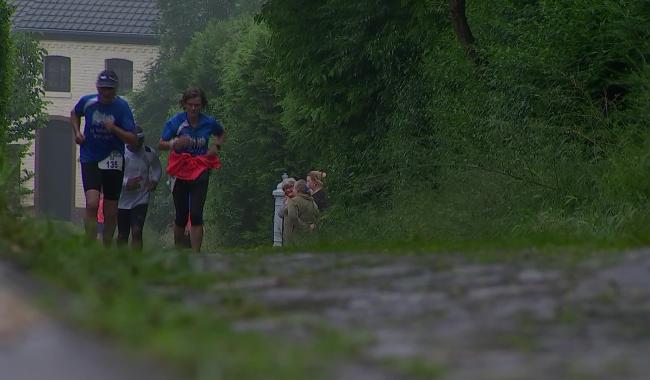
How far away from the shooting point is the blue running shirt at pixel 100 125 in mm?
13672

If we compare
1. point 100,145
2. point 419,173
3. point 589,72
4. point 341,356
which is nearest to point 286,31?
point 419,173

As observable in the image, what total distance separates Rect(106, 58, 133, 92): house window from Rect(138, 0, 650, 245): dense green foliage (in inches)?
1673

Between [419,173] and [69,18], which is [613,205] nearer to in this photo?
[419,173]

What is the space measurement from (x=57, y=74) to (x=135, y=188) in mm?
55120

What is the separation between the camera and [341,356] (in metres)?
4.72

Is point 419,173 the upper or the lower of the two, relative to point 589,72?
lower

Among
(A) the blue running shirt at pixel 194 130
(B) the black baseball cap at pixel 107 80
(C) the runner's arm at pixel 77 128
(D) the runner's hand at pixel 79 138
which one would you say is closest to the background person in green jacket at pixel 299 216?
(A) the blue running shirt at pixel 194 130

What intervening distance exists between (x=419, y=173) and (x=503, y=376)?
1318 cm

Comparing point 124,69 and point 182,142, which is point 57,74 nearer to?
point 124,69

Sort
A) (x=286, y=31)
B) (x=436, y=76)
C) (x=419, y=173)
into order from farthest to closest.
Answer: (x=286, y=31) → (x=436, y=76) → (x=419, y=173)

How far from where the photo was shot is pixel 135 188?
15859mm

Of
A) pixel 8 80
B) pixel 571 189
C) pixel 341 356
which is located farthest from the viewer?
pixel 8 80

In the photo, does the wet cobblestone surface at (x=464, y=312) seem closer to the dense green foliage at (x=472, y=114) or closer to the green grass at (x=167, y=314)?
the green grass at (x=167, y=314)

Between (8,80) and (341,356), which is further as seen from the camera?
(8,80)
